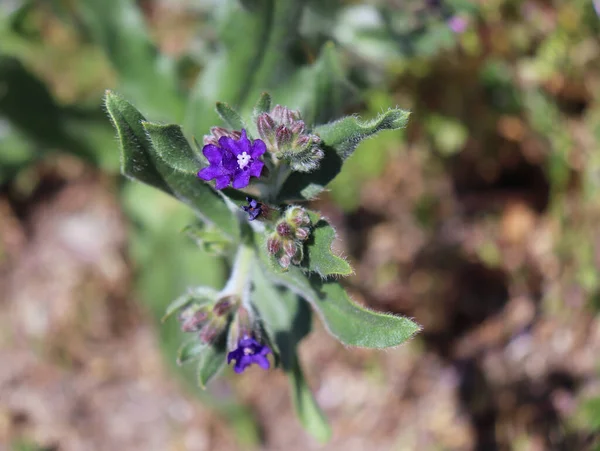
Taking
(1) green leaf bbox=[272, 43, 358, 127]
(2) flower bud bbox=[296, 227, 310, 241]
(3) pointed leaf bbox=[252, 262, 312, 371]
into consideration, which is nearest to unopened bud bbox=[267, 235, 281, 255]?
(2) flower bud bbox=[296, 227, 310, 241]

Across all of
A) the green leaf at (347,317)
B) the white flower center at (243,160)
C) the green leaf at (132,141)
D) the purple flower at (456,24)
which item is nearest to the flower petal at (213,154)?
the white flower center at (243,160)

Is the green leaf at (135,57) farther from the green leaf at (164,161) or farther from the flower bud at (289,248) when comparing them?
the flower bud at (289,248)

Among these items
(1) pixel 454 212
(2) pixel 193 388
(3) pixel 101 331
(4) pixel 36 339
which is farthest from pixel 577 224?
(4) pixel 36 339

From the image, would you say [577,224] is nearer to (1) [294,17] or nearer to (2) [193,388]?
(1) [294,17]

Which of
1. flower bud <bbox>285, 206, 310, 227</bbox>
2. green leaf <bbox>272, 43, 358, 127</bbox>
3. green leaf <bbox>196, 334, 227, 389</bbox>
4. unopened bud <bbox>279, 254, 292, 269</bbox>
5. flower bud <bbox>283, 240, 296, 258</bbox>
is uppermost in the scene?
green leaf <bbox>272, 43, 358, 127</bbox>

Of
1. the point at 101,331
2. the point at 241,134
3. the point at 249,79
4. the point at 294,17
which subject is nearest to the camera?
the point at 241,134

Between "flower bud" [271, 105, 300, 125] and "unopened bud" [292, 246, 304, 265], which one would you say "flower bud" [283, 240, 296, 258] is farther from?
"flower bud" [271, 105, 300, 125]

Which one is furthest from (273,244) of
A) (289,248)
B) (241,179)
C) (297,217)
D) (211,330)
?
(211,330)
